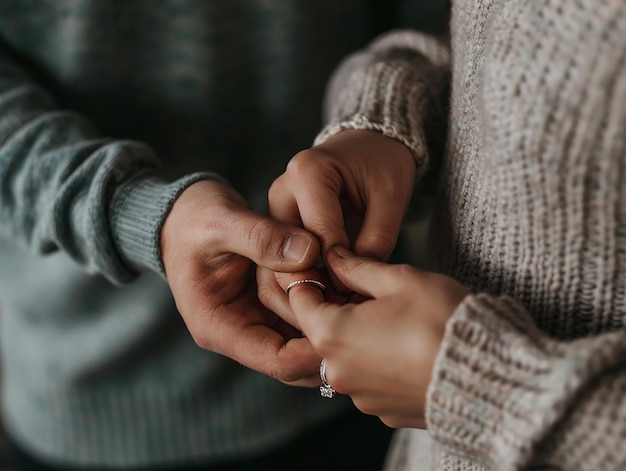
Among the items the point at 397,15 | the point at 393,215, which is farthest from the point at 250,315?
the point at 397,15

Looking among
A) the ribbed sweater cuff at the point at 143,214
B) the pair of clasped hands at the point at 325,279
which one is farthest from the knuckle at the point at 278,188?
the ribbed sweater cuff at the point at 143,214

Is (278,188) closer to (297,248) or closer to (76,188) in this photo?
(297,248)

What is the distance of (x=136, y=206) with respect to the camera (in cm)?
61

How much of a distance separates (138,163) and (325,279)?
0.28 meters

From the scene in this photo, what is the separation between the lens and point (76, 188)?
25.4 inches

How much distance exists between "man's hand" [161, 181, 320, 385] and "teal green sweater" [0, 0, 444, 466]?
122mm

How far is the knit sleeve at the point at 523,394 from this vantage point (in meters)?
0.33

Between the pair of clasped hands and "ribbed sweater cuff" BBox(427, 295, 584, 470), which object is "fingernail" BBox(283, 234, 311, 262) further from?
"ribbed sweater cuff" BBox(427, 295, 584, 470)

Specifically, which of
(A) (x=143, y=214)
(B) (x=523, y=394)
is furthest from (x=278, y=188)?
(B) (x=523, y=394)

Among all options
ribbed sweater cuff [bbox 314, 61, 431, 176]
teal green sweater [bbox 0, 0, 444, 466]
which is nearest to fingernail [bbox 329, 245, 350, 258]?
ribbed sweater cuff [bbox 314, 61, 431, 176]

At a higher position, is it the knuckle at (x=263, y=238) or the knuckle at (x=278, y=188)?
the knuckle at (x=278, y=188)

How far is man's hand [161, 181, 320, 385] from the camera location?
481 mm

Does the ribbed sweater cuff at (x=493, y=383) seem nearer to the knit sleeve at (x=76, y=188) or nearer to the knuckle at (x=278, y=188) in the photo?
the knuckle at (x=278, y=188)

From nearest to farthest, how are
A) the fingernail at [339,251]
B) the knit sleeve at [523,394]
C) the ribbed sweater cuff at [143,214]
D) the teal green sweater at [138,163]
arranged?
the knit sleeve at [523,394], the fingernail at [339,251], the ribbed sweater cuff at [143,214], the teal green sweater at [138,163]
